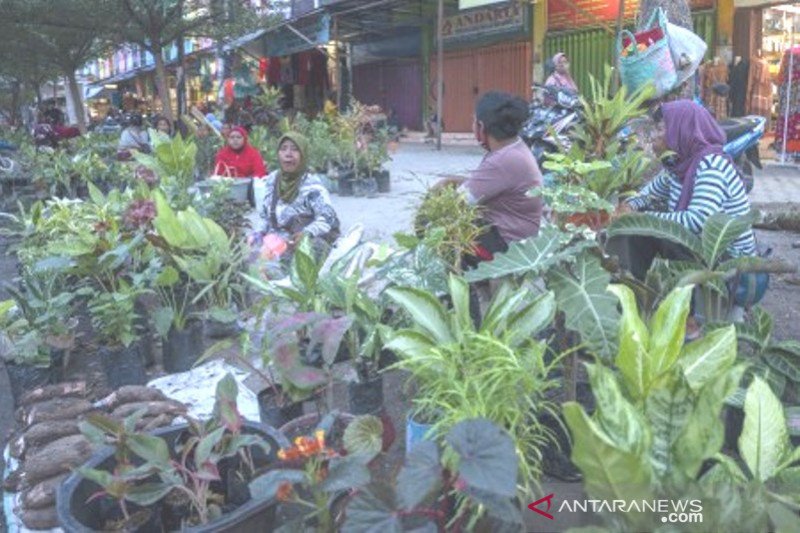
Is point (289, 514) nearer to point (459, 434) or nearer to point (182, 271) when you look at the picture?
point (459, 434)

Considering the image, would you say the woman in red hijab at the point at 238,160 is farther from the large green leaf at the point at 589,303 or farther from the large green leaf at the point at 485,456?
the large green leaf at the point at 485,456

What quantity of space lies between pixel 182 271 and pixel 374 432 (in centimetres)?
254

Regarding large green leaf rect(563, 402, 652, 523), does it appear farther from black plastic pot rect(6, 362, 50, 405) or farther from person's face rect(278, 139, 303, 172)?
person's face rect(278, 139, 303, 172)

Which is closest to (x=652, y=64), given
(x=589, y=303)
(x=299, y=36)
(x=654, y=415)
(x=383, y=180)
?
(x=589, y=303)

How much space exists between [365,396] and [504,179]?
4.51ft

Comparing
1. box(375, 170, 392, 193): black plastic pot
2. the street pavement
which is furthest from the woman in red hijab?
box(375, 170, 392, 193): black plastic pot

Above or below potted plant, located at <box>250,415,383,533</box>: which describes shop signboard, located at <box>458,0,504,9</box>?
above

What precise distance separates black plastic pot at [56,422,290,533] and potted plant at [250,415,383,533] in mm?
82

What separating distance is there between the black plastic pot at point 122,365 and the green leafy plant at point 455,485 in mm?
2393

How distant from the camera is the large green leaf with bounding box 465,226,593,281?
8.06 ft

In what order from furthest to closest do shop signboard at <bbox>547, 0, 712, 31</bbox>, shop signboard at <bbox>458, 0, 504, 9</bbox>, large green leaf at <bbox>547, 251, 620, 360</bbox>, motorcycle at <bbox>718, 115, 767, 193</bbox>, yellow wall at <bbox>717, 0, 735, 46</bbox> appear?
shop signboard at <bbox>547, 0, 712, 31</bbox>
shop signboard at <bbox>458, 0, 504, 9</bbox>
yellow wall at <bbox>717, 0, 735, 46</bbox>
motorcycle at <bbox>718, 115, 767, 193</bbox>
large green leaf at <bbox>547, 251, 620, 360</bbox>

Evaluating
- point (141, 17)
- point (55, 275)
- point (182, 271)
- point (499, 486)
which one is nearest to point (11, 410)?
point (55, 275)

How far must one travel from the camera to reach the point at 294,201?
16.1 ft

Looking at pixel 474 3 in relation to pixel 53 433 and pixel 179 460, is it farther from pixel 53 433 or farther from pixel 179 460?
pixel 179 460
